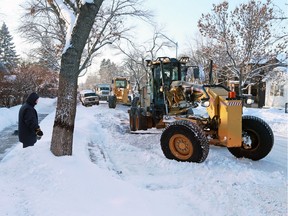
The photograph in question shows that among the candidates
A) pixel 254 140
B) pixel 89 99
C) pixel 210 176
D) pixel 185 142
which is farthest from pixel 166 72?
pixel 89 99

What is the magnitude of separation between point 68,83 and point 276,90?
102 ft

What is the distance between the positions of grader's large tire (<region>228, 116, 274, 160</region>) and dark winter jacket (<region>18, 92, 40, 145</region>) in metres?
4.63

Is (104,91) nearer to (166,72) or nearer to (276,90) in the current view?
(276,90)

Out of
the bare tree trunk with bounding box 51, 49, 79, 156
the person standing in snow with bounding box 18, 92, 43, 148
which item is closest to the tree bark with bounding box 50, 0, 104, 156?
the bare tree trunk with bounding box 51, 49, 79, 156

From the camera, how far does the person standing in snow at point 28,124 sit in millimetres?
6871

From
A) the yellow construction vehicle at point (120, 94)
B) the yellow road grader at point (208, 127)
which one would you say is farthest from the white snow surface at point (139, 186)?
the yellow construction vehicle at point (120, 94)

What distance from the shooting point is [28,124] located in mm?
6875

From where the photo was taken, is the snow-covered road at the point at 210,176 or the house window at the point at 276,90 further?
the house window at the point at 276,90

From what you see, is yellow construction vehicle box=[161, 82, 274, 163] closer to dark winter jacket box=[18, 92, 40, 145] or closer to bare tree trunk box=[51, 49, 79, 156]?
bare tree trunk box=[51, 49, 79, 156]

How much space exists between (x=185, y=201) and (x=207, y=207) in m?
0.35

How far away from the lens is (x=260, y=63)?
2445 centimetres

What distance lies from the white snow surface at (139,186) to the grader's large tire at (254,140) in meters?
0.18

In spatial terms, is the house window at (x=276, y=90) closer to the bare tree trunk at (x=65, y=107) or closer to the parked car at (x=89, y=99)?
the parked car at (x=89, y=99)

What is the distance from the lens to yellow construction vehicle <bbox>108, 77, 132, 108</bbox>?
81.6ft
